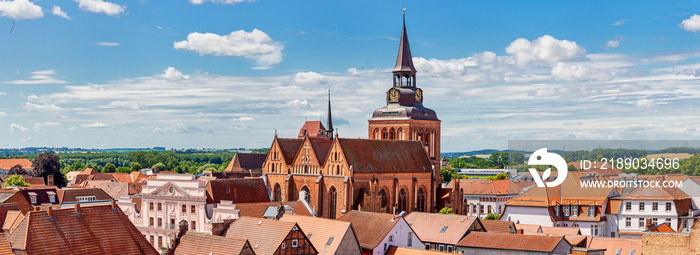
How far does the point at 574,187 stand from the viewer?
97.3 meters

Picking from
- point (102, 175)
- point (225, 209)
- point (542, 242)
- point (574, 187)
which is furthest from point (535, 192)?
point (102, 175)

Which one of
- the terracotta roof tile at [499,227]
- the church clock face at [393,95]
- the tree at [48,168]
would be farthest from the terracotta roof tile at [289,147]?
the tree at [48,168]

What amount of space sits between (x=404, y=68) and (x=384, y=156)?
74.2 ft

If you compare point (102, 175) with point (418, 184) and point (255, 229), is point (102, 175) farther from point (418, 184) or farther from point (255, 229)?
point (255, 229)

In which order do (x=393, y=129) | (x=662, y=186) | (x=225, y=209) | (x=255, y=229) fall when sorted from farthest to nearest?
1. (x=393, y=129)
2. (x=662, y=186)
3. (x=225, y=209)
4. (x=255, y=229)

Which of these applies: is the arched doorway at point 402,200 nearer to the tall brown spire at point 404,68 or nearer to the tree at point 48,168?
the tall brown spire at point 404,68

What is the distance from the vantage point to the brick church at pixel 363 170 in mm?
90625

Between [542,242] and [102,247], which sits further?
[542,242]

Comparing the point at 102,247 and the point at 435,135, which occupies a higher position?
the point at 435,135

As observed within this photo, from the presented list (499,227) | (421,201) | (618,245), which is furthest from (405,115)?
(618,245)

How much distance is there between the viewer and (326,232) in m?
65.6

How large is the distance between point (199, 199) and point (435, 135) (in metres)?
41.5

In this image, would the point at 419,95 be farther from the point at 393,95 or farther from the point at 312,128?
the point at 312,128

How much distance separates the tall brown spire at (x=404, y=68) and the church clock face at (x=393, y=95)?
2016mm
